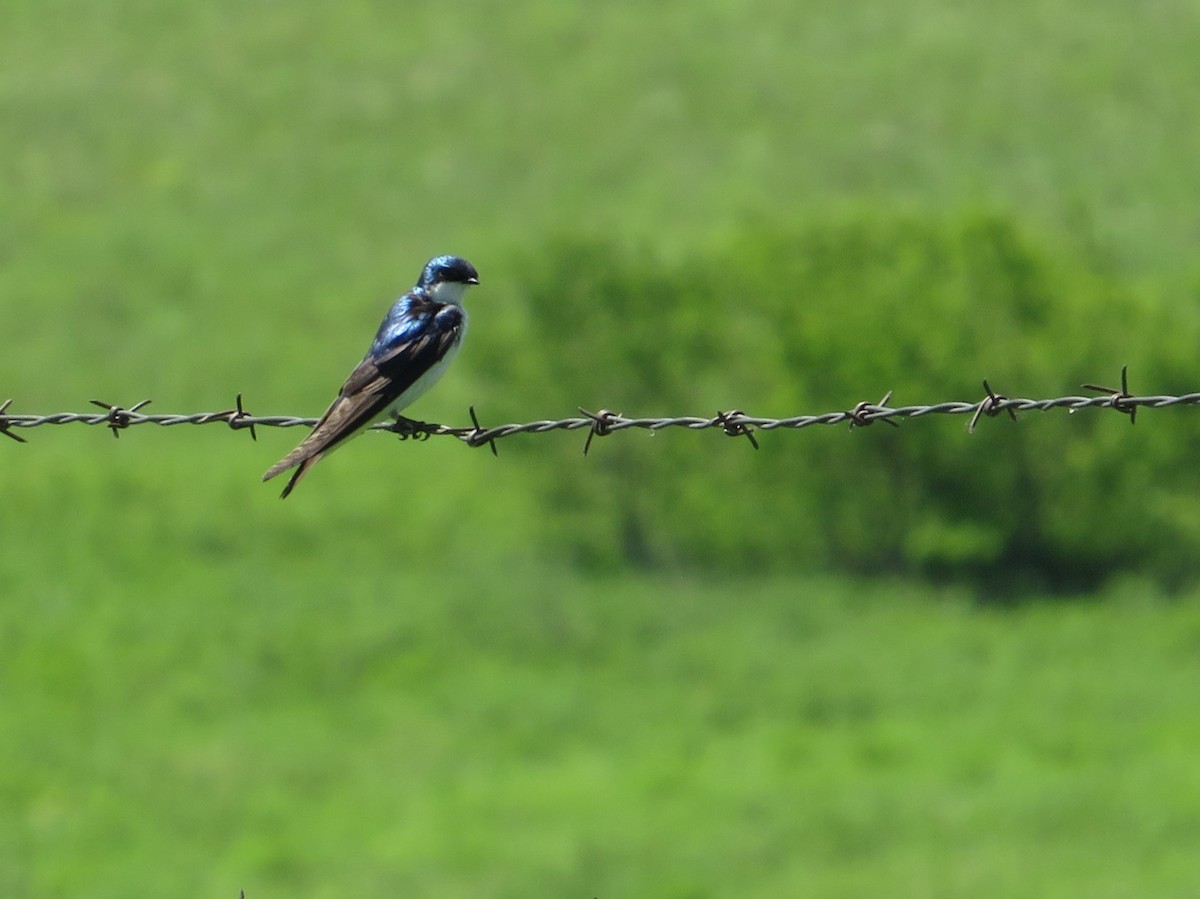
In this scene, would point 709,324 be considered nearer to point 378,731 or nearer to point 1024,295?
point 1024,295

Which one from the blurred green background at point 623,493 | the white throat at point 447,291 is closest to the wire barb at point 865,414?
the white throat at point 447,291

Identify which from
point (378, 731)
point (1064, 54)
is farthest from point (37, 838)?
point (1064, 54)

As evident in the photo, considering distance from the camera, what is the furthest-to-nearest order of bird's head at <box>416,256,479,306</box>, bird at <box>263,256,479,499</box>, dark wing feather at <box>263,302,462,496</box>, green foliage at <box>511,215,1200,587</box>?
green foliage at <box>511,215,1200,587</box> → bird's head at <box>416,256,479,306</box> → bird at <box>263,256,479,499</box> → dark wing feather at <box>263,302,462,496</box>

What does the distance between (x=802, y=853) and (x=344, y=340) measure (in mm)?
18803

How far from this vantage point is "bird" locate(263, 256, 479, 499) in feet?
25.4

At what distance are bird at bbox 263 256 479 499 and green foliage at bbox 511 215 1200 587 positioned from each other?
25997 mm

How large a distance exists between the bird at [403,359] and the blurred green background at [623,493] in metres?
17.9

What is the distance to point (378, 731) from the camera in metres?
32.8

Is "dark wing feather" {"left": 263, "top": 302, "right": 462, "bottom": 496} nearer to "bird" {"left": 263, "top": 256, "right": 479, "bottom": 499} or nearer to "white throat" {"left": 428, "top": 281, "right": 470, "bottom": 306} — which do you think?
"bird" {"left": 263, "top": 256, "right": 479, "bottom": 499}

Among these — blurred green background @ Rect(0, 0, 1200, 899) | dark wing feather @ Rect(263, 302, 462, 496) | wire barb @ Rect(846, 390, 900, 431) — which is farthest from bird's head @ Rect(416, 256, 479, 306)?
blurred green background @ Rect(0, 0, 1200, 899)

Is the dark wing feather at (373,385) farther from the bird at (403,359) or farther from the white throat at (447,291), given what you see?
the white throat at (447,291)

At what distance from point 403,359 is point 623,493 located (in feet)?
99.1

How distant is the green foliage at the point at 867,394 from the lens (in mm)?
35375

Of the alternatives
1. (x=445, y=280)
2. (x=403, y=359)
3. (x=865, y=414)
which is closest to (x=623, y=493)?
(x=445, y=280)
